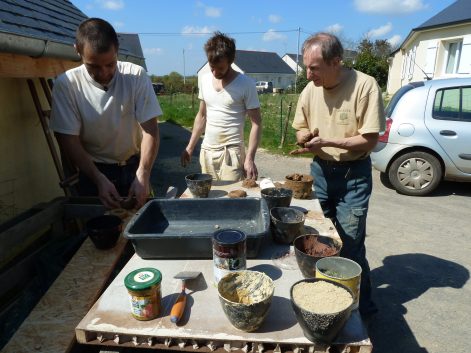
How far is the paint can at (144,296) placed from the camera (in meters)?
1.31

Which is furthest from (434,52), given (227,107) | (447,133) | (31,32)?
(31,32)

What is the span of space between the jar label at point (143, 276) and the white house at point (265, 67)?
152ft

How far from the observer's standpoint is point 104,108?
250cm

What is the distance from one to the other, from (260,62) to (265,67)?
1011 mm

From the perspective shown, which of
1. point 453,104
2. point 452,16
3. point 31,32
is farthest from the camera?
point 452,16

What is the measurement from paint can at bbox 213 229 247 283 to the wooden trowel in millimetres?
109

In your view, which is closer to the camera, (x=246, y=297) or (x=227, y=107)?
(x=246, y=297)

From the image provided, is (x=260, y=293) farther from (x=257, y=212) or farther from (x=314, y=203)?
(x=314, y=203)

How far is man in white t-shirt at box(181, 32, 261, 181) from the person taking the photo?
3.21 meters

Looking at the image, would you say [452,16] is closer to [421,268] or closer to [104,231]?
[421,268]

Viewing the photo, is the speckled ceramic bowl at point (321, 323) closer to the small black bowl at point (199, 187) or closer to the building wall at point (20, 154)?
the small black bowl at point (199, 187)

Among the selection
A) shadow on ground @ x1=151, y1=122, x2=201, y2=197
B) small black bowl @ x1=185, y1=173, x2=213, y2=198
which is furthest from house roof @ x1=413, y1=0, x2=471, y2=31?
small black bowl @ x1=185, y1=173, x2=213, y2=198

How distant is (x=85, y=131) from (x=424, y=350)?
289cm

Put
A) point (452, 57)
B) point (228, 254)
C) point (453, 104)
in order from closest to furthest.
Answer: point (228, 254) < point (453, 104) < point (452, 57)
